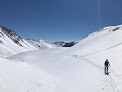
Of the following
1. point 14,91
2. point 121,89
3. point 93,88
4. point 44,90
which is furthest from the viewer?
point 44,90

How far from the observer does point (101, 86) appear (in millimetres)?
9258

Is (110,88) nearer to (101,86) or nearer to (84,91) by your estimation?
(101,86)

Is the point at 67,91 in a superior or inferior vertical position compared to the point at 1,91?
superior

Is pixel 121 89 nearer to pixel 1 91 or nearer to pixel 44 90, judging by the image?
pixel 44 90

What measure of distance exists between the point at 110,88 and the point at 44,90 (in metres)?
6.38

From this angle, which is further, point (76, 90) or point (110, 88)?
point (76, 90)

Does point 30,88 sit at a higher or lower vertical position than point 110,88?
lower

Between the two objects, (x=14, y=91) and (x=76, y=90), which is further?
(x=76, y=90)

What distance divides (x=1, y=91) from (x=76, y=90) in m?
6.79

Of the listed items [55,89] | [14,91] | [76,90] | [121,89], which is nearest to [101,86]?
[121,89]

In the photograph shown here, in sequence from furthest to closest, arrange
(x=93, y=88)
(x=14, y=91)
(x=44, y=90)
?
(x=44, y=90)
(x=93, y=88)
(x=14, y=91)

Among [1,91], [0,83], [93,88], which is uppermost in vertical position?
[93,88]

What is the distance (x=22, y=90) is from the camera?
9.02 meters

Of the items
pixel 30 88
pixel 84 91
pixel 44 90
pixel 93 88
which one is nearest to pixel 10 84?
pixel 30 88
